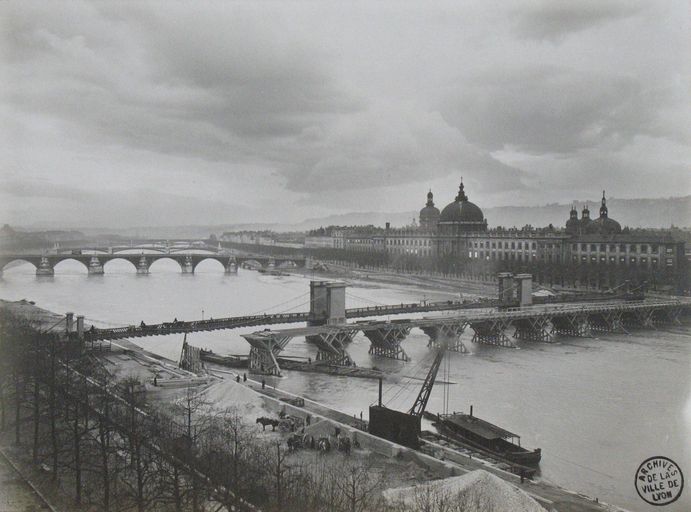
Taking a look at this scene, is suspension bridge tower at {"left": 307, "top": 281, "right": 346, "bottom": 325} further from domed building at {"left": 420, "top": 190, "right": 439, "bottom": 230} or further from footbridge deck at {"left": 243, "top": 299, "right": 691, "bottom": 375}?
domed building at {"left": 420, "top": 190, "right": 439, "bottom": 230}

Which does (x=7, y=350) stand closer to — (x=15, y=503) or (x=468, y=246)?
(x=15, y=503)

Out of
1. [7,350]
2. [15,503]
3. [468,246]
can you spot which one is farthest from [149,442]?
[468,246]

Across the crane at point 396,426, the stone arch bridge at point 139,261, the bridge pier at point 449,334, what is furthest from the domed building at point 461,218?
the crane at point 396,426

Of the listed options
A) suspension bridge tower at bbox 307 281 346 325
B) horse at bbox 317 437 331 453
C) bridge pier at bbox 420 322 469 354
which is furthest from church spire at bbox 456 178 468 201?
horse at bbox 317 437 331 453

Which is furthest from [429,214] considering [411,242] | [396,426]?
[396,426]

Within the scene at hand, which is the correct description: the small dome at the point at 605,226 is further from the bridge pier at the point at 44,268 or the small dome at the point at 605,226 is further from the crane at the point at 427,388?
the crane at the point at 427,388
